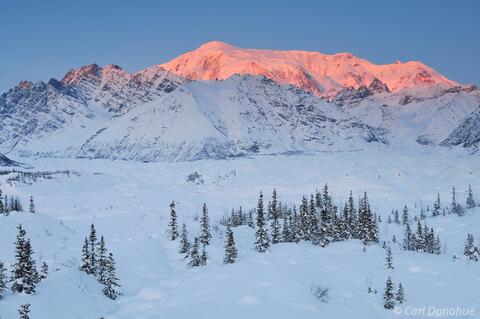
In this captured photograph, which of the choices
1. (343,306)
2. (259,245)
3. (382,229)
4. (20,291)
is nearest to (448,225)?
(382,229)

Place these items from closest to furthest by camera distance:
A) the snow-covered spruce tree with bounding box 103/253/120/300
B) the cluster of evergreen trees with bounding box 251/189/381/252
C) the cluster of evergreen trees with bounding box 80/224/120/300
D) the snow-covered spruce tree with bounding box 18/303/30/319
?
the snow-covered spruce tree with bounding box 18/303/30/319 < the snow-covered spruce tree with bounding box 103/253/120/300 < the cluster of evergreen trees with bounding box 80/224/120/300 < the cluster of evergreen trees with bounding box 251/189/381/252

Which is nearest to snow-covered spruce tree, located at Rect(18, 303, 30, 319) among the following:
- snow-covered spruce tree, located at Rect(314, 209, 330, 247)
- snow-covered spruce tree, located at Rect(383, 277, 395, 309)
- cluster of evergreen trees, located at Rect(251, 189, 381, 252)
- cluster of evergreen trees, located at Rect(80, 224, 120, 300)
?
cluster of evergreen trees, located at Rect(80, 224, 120, 300)

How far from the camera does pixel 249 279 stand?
3675cm

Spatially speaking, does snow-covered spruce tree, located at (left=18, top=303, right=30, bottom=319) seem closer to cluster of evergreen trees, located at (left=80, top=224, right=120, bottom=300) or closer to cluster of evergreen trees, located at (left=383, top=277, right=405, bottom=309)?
cluster of evergreen trees, located at (left=80, top=224, right=120, bottom=300)

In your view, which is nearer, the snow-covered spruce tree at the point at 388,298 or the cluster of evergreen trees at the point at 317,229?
the snow-covered spruce tree at the point at 388,298

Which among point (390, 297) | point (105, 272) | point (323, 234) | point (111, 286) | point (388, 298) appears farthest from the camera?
point (323, 234)

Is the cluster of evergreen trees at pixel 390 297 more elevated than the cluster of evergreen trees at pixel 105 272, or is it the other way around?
the cluster of evergreen trees at pixel 105 272

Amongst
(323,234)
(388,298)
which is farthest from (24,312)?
(323,234)

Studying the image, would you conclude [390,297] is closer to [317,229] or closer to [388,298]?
[388,298]

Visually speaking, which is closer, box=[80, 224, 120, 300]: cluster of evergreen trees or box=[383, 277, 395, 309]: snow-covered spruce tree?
box=[383, 277, 395, 309]: snow-covered spruce tree

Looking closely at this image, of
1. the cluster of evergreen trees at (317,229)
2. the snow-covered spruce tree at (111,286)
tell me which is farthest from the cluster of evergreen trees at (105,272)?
the cluster of evergreen trees at (317,229)

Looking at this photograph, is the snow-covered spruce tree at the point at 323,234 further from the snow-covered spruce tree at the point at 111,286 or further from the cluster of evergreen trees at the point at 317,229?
the snow-covered spruce tree at the point at 111,286

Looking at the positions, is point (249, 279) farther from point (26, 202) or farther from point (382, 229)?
point (26, 202)

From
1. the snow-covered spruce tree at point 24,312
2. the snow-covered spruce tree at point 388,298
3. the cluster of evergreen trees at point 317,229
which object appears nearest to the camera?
the snow-covered spruce tree at point 24,312
